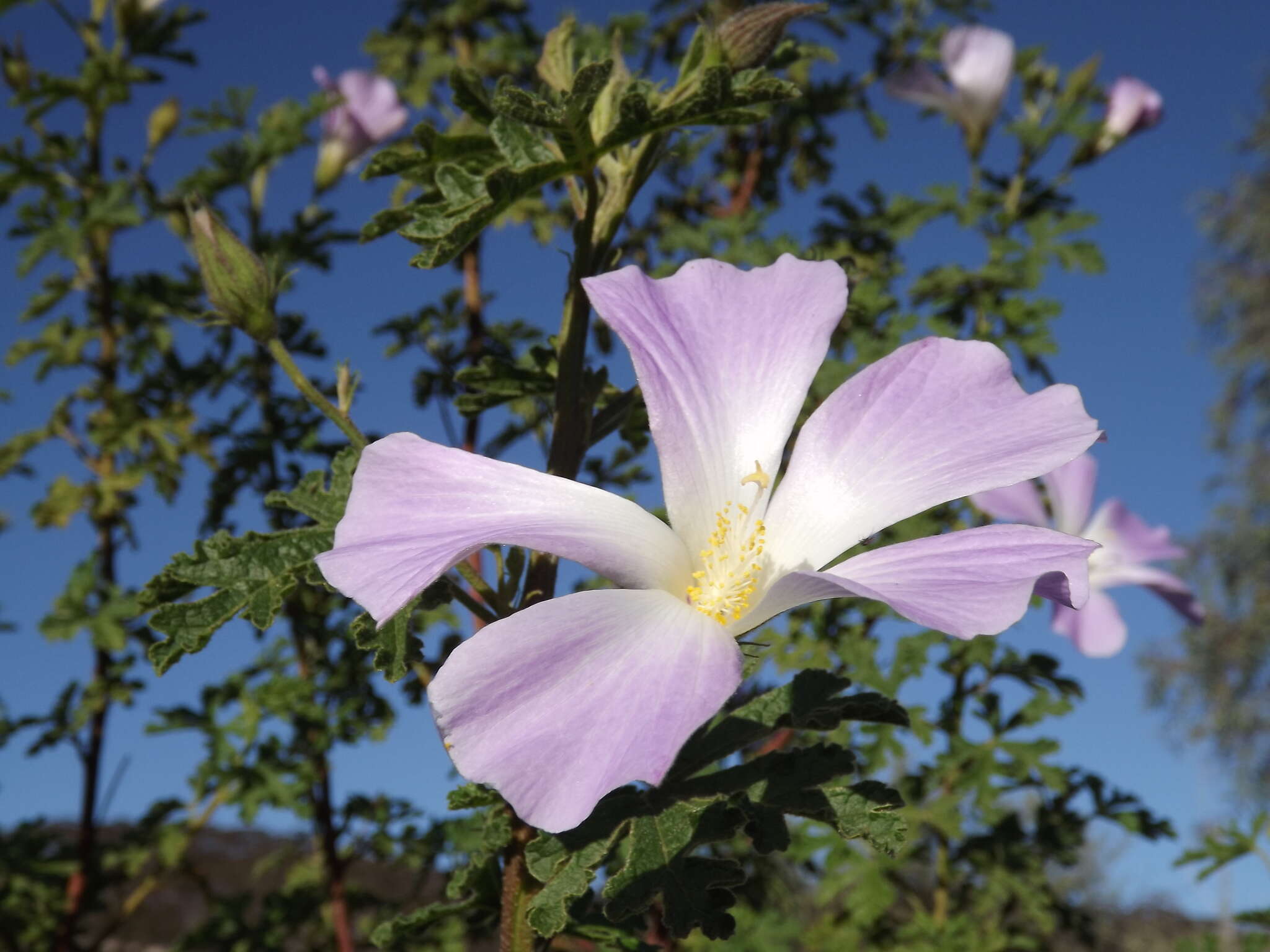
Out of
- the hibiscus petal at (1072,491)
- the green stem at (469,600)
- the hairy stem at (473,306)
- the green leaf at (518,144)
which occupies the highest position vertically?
the hairy stem at (473,306)

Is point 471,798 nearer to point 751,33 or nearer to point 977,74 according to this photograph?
point 751,33

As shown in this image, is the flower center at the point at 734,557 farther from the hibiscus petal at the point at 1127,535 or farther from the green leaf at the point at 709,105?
the hibiscus petal at the point at 1127,535

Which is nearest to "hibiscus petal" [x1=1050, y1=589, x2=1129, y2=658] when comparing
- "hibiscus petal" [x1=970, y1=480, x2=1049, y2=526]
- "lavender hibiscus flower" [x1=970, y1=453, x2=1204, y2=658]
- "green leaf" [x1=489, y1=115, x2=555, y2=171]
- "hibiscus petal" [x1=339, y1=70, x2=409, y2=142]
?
"lavender hibiscus flower" [x1=970, y1=453, x2=1204, y2=658]

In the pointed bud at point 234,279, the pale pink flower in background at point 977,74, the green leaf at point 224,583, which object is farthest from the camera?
the pale pink flower in background at point 977,74

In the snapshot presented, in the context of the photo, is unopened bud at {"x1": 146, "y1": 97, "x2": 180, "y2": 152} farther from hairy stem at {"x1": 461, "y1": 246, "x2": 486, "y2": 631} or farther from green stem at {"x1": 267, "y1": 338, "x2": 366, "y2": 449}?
green stem at {"x1": 267, "y1": 338, "x2": 366, "y2": 449}

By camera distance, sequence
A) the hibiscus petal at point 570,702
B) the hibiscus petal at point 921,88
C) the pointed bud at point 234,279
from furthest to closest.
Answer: the hibiscus petal at point 921,88 → the pointed bud at point 234,279 → the hibiscus petal at point 570,702

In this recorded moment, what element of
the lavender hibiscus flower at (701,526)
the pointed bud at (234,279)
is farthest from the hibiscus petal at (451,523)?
the pointed bud at (234,279)
